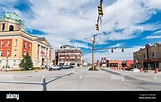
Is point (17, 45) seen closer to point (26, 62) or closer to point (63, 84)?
point (26, 62)

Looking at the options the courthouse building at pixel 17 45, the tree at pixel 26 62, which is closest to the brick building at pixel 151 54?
the courthouse building at pixel 17 45

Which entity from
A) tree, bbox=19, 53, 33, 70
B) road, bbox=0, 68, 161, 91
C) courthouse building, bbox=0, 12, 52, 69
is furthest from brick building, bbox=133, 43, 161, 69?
tree, bbox=19, 53, 33, 70

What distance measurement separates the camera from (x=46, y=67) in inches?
90.7

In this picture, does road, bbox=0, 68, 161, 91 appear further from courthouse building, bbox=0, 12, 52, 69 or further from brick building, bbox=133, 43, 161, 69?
brick building, bbox=133, 43, 161, 69

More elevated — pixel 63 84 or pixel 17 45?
pixel 17 45

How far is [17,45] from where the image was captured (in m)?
2.01

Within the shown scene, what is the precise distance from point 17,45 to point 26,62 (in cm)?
28

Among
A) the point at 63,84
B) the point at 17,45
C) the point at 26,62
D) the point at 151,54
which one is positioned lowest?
the point at 63,84

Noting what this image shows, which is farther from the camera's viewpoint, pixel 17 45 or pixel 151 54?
pixel 151 54

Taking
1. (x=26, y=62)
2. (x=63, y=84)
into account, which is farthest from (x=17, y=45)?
(x=63, y=84)
